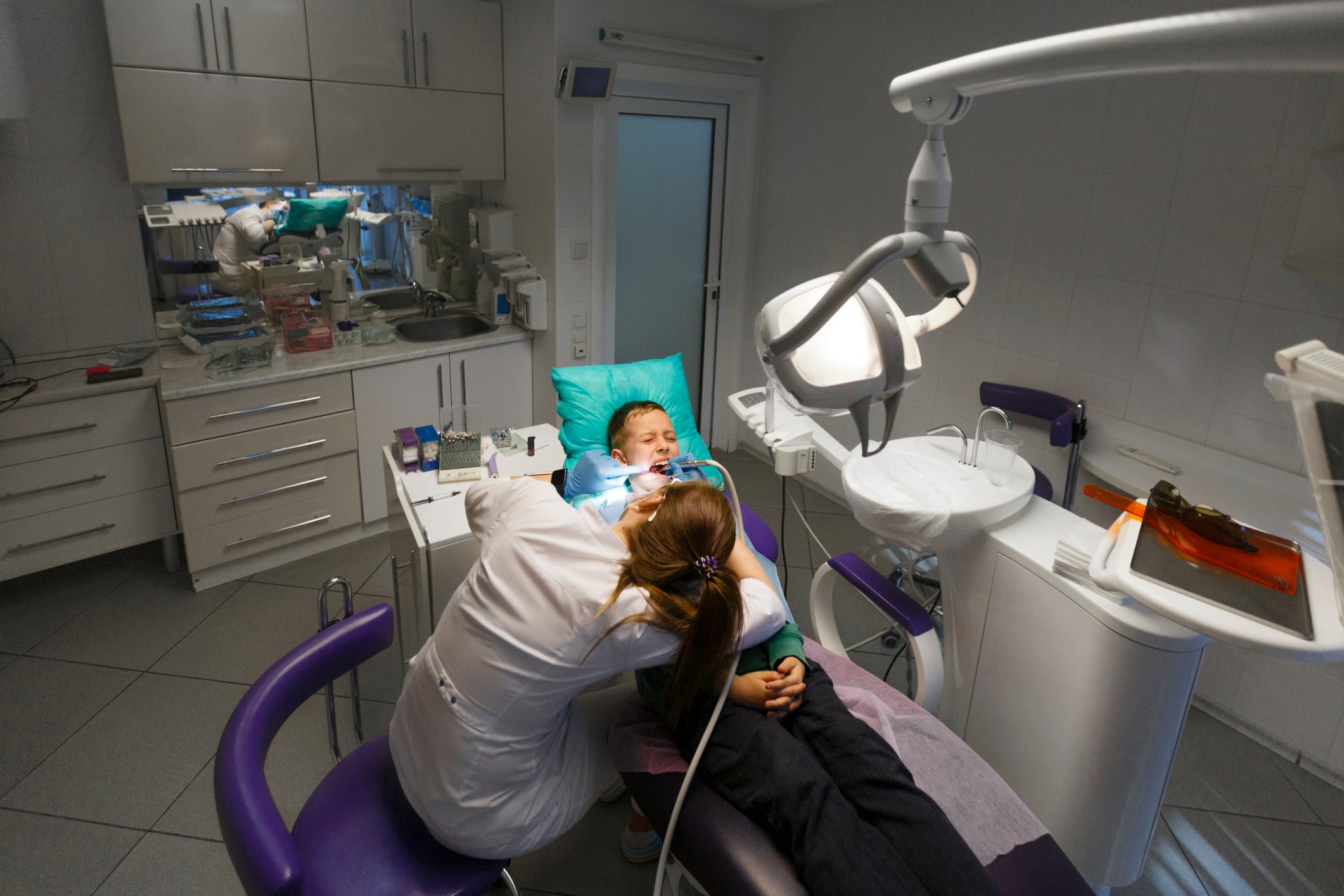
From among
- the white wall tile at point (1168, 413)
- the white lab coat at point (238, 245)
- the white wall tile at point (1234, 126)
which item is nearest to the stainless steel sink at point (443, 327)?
the white lab coat at point (238, 245)

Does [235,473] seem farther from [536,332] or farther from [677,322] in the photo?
[677,322]

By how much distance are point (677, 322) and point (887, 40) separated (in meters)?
1.78

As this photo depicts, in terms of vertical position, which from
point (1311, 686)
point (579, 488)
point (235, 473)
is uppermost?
point (579, 488)

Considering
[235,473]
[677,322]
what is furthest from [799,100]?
[235,473]

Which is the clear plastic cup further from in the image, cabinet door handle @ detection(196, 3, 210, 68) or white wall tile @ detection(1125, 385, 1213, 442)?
cabinet door handle @ detection(196, 3, 210, 68)

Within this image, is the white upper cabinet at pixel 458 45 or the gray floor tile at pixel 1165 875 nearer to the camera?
the gray floor tile at pixel 1165 875

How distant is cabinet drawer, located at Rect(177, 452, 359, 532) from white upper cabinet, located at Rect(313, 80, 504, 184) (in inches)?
50.9

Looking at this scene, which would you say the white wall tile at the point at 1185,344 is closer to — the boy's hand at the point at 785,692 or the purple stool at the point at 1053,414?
the purple stool at the point at 1053,414

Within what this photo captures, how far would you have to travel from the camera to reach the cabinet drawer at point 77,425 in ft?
9.23

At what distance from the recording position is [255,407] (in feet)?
10.4

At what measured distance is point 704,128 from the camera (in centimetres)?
425

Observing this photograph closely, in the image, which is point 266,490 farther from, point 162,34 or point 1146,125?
point 1146,125

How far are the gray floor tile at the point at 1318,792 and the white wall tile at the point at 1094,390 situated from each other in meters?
1.28

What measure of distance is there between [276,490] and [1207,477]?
3531 millimetres
